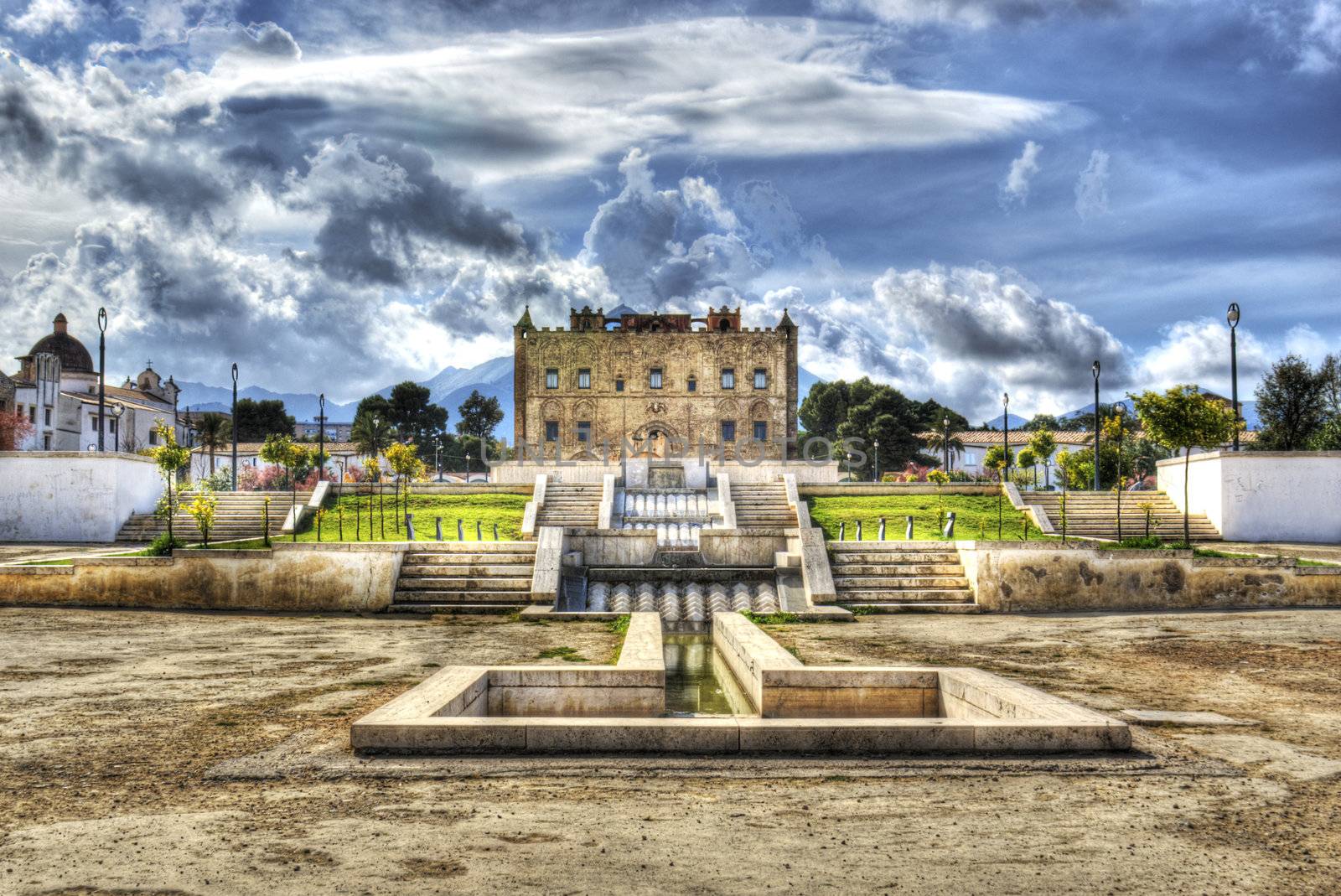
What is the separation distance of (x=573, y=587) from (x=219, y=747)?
10032 mm

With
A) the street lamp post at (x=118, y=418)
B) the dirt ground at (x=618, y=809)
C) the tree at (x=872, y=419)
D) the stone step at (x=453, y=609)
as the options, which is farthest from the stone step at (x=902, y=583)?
the tree at (x=872, y=419)

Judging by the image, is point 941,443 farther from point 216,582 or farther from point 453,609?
point 216,582

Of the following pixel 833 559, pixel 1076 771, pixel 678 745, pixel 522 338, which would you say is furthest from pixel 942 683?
pixel 522 338

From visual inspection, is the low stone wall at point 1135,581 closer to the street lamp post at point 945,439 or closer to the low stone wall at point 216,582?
the low stone wall at point 216,582

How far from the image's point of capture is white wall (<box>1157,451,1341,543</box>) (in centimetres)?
2186

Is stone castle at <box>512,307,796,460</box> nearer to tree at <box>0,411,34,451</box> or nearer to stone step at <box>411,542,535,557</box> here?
tree at <box>0,411,34,451</box>

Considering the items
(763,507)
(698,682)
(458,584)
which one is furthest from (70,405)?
(698,682)

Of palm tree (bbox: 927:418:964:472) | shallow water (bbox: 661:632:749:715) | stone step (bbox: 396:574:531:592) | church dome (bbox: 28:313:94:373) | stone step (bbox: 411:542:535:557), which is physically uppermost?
church dome (bbox: 28:313:94:373)

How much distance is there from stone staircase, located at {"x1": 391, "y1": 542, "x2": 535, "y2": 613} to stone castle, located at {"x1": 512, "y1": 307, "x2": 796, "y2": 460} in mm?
36824

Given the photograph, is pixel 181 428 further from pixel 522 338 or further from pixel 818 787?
pixel 818 787

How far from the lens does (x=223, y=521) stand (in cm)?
2311

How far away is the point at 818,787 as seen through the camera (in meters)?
4.53

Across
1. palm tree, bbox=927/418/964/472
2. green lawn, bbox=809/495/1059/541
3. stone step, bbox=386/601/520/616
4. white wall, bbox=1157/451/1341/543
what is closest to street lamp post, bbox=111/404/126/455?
stone step, bbox=386/601/520/616

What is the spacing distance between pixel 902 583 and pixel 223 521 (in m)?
16.8
